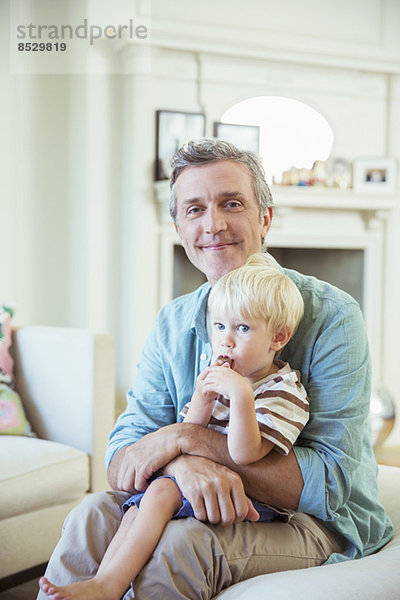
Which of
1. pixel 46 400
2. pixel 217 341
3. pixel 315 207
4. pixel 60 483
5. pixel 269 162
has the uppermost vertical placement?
pixel 269 162

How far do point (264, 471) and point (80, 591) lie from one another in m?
0.36

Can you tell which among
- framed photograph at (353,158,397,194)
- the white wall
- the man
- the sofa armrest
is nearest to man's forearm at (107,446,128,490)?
the man

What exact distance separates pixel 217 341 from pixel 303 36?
355 cm

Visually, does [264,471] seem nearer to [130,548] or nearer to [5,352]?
[130,548]

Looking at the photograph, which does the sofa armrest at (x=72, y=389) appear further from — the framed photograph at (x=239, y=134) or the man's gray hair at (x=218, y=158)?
the framed photograph at (x=239, y=134)

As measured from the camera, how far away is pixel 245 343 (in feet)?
4.20

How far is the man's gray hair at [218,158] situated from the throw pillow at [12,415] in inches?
50.2

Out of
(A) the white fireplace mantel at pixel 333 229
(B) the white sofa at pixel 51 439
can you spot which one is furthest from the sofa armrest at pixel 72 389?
(A) the white fireplace mantel at pixel 333 229

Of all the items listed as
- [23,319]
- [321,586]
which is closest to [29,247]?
[23,319]

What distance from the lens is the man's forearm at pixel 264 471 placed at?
49.1 inches

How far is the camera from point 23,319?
4180 mm

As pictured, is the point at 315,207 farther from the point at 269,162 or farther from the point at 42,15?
the point at 42,15

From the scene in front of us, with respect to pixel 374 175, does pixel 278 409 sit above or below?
below

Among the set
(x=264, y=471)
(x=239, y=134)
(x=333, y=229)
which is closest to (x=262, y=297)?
(x=264, y=471)
